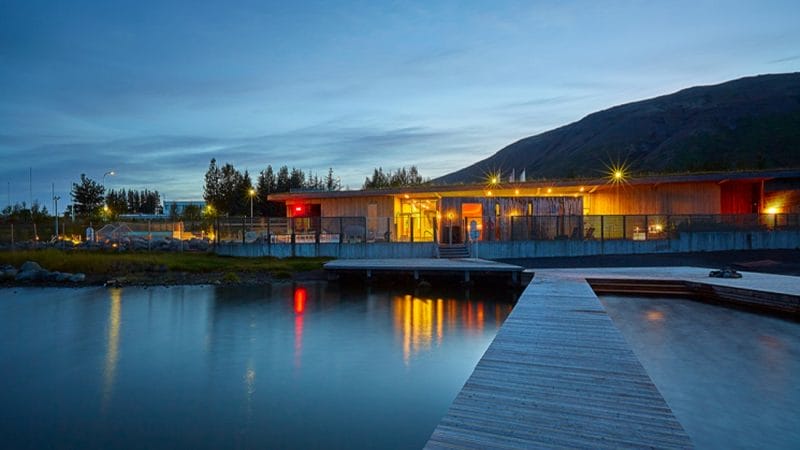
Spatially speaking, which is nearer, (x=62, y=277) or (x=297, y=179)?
(x=62, y=277)

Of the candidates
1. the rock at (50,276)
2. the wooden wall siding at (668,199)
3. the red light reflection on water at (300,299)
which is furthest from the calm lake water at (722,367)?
the rock at (50,276)

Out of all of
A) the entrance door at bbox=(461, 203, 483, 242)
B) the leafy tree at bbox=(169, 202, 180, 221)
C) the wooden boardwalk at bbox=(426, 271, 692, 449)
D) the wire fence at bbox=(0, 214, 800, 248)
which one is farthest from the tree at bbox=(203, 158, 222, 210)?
the wooden boardwalk at bbox=(426, 271, 692, 449)

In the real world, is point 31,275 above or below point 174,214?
below

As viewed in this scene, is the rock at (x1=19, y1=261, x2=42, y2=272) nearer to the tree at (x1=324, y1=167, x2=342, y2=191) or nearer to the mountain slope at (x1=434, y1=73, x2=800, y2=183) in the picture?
the tree at (x1=324, y1=167, x2=342, y2=191)

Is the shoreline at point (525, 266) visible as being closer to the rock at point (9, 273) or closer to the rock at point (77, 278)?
the rock at point (77, 278)

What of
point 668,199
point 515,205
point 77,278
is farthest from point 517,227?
point 77,278

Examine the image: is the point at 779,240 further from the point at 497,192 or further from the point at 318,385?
the point at 318,385

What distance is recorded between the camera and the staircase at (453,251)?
86.2 feet

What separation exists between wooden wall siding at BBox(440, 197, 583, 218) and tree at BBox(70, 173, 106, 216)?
4778 cm

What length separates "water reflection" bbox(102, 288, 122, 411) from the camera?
31.2 feet

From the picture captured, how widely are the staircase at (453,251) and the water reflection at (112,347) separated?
14085 millimetres

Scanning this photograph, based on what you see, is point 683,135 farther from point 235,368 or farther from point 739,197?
point 235,368

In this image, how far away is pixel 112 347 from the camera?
41.2 feet

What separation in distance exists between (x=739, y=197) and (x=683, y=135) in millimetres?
99421
